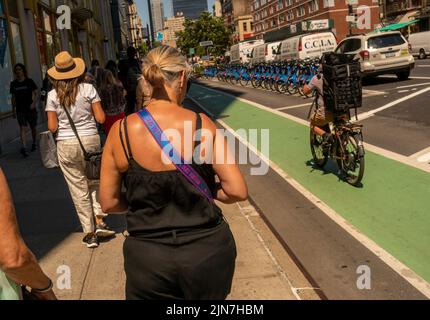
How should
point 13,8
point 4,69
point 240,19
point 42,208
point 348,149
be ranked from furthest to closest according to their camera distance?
point 240,19
point 13,8
point 4,69
point 348,149
point 42,208

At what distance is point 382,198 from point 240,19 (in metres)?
133

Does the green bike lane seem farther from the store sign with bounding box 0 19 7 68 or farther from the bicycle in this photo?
the store sign with bounding box 0 19 7 68

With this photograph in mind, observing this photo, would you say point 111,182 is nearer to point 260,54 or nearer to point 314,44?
point 314,44

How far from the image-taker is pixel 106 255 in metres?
5.13

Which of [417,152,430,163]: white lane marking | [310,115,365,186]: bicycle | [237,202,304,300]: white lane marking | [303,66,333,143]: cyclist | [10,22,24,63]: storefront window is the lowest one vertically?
[237,202,304,300]: white lane marking

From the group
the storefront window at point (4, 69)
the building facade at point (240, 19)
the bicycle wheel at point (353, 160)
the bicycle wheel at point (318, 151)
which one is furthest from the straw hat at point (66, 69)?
the building facade at point (240, 19)

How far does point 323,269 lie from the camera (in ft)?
15.2

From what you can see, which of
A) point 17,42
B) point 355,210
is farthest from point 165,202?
point 17,42

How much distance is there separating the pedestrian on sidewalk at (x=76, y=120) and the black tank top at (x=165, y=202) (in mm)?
2778

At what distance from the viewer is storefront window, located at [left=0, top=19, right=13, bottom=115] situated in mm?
13188

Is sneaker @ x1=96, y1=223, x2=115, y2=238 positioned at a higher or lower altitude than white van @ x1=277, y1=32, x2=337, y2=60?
lower

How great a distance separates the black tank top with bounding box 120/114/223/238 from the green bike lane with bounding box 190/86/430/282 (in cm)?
284

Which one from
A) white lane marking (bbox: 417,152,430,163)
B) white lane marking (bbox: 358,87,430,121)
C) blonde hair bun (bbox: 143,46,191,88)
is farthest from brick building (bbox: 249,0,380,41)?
blonde hair bun (bbox: 143,46,191,88)
